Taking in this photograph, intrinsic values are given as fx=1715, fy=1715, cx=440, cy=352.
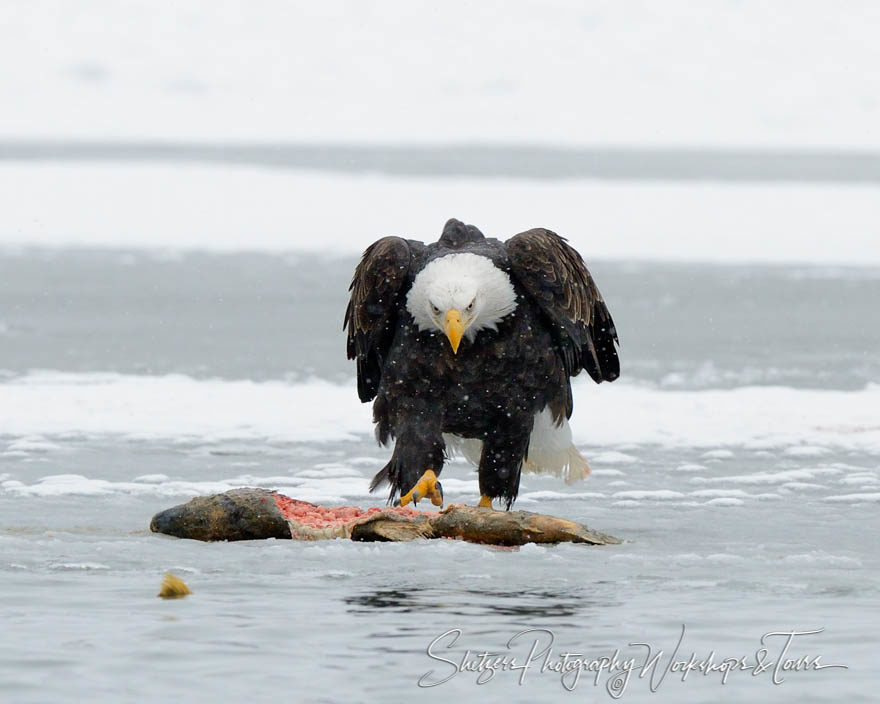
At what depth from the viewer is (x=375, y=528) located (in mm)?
5953

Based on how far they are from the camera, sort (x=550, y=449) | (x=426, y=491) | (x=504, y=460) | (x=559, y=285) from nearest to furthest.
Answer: (x=426, y=491) → (x=559, y=285) → (x=504, y=460) → (x=550, y=449)

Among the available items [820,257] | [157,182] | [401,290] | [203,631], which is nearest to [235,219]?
[157,182]

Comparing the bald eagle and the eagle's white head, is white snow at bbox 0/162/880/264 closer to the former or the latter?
the bald eagle

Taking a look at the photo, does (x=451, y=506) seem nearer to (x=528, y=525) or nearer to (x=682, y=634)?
(x=528, y=525)

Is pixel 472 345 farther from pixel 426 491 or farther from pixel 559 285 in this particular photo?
pixel 426 491

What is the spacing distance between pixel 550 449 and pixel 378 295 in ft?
3.80

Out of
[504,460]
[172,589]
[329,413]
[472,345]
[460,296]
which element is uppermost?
[460,296]

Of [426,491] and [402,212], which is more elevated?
[402,212]

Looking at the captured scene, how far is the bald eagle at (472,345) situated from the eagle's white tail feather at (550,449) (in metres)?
0.14

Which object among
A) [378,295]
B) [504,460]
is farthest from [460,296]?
[504,460]

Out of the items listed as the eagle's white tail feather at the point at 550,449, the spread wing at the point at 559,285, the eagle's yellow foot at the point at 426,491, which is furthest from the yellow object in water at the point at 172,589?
the eagle's white tail feather at the point at 550,449

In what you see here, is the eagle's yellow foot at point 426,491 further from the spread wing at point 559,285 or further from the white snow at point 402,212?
the white snow at point 402,212

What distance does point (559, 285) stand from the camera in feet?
23.2

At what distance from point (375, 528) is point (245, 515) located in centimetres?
45
